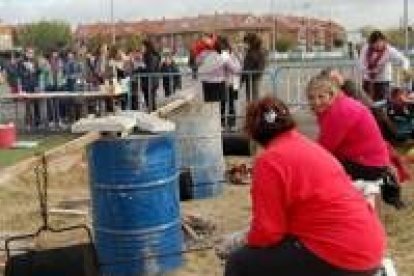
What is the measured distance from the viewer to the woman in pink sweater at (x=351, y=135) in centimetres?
686

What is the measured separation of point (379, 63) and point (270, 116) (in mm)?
10719

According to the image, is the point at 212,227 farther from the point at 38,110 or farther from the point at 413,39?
the point at 413,39

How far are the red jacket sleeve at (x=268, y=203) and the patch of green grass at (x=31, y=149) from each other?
31.8 ft

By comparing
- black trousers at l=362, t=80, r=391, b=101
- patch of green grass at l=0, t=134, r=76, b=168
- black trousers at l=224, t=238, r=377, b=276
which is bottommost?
patch of green grass at l=0, t=134, r=76, b=168

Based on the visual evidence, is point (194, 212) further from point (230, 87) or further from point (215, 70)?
point (230, 87)

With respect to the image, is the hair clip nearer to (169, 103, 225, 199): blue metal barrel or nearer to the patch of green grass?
(169, 103, 225, 199): blue metal barrel

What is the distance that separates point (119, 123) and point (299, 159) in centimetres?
300

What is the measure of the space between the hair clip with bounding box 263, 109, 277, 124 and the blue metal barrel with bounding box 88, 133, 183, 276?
2834 millimetres

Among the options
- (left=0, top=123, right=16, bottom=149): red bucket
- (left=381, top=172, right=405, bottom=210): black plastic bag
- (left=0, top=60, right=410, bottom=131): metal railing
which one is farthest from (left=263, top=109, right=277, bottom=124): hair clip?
(left=0, top=123, right=16, bottom=149): red bucket

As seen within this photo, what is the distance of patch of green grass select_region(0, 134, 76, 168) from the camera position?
15484 mm

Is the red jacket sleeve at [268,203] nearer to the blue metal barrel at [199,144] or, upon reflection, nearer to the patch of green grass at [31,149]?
the blue metal barrel at [199,144]

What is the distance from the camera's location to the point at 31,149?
55.2 feet

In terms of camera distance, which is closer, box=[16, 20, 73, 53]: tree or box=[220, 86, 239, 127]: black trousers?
box=[220, 86, 239, 127]: black trousers

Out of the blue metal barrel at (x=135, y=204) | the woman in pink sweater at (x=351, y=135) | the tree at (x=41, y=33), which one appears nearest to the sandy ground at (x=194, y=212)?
the blue metal barrel at (x=135, y=204)
